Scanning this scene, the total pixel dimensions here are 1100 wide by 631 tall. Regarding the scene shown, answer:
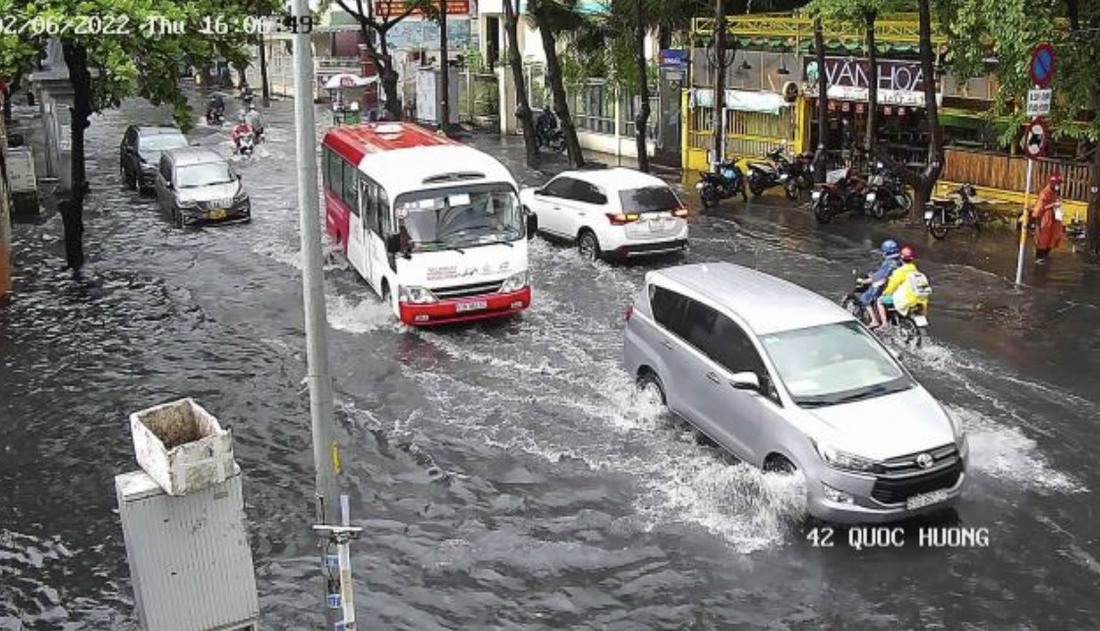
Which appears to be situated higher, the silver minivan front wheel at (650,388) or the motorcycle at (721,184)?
the motorcycle at (721,184)

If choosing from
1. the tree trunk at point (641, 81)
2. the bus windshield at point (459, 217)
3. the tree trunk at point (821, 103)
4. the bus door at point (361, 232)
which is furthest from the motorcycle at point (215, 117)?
the bus windshield at point (459, 217)

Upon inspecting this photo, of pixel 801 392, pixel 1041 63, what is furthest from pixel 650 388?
pixel 1041 63

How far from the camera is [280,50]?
191 feet

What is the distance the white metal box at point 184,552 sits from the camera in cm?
657

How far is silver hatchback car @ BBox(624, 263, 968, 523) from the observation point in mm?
10039

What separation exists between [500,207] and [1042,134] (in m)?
8.52

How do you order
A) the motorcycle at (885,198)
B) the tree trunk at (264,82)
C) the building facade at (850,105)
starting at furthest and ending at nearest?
the tree trunk at (264,82)
the building facade at (850,105)
the motorcycle at (885,198)

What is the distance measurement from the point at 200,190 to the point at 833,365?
17.8 m

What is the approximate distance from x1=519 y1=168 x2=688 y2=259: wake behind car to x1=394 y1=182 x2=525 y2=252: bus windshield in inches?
148

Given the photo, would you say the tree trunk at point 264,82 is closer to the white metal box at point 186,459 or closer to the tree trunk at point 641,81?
the tree trunk at point 641,81

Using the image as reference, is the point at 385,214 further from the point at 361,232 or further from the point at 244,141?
the point at 244,141

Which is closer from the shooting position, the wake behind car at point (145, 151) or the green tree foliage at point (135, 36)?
the green tree foliage at point (135, 36)

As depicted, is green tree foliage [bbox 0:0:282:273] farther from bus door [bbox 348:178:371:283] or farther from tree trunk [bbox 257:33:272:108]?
tree trunk [bbox 257:33:272:108]

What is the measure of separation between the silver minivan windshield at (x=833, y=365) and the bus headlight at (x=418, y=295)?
653 cm
